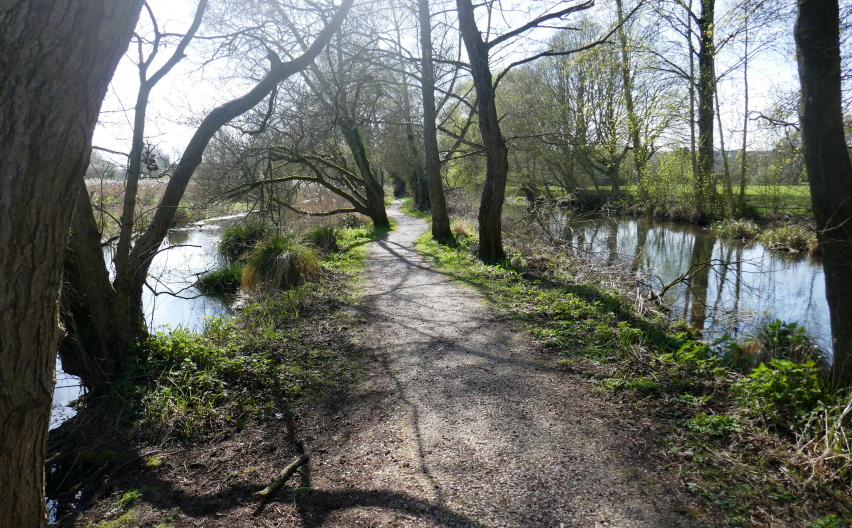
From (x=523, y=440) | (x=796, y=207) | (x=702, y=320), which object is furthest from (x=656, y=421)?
(x=796, y=207)

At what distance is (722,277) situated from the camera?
365 inches

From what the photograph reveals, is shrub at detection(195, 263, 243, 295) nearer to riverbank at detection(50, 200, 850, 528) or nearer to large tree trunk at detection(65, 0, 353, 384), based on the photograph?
riverbank at detection(50, 200, 850, 528)

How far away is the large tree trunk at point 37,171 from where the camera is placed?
1.90m

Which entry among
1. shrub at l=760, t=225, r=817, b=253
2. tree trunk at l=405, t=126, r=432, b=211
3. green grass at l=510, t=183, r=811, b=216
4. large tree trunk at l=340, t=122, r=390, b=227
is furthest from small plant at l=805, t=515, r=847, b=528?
tree trunk at l=405, t=126, r=432, b=211

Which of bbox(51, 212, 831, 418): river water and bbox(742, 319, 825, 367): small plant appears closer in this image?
bbox(742, 319, 825, 367): small plant

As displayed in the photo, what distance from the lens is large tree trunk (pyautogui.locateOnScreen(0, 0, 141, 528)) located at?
1.90m

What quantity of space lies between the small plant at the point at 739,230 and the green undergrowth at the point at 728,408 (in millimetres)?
13017

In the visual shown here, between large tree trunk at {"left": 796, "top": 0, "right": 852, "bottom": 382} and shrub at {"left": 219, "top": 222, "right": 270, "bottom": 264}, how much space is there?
13.6 m

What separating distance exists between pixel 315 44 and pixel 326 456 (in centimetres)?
460

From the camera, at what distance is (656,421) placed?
389 cm

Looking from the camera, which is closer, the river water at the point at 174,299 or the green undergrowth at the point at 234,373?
the green undergrowth at the point at 234,373

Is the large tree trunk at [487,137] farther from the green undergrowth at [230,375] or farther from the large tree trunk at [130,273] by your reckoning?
the large tree trunk at [130,273]

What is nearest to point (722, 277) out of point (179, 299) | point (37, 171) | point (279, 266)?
point (279, 266)

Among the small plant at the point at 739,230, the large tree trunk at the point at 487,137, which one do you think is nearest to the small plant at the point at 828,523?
the large tree trunk at the point at 487,137
